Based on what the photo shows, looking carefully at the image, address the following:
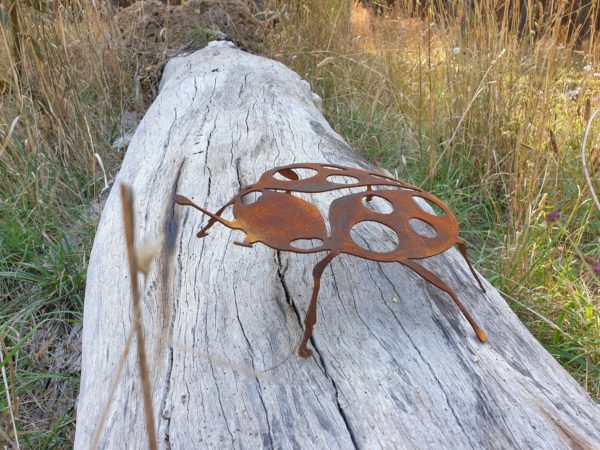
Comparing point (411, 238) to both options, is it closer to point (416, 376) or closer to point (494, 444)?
point (416, 376)

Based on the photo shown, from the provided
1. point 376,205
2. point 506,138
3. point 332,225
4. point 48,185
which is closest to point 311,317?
point 332,225

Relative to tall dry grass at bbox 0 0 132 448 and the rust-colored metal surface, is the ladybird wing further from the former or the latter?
tall dry grass at bbox 0 0 132 448

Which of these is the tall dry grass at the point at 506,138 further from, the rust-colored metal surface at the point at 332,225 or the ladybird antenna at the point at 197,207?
the ladybird antenna at the point at 197,207

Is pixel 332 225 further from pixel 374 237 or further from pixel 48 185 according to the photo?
pixel 48 185

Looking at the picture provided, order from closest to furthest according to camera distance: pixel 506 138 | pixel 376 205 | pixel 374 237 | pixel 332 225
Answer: pixel 332 225, pixel 374 237, pixel 376 205, pixel 506 138

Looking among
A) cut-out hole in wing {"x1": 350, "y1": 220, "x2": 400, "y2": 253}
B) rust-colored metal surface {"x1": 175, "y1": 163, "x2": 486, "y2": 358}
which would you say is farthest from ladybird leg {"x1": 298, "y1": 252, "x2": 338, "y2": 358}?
cut-out hole in wing {"x1": 350, "y1": 220, "x2": 400, "y2": 253}

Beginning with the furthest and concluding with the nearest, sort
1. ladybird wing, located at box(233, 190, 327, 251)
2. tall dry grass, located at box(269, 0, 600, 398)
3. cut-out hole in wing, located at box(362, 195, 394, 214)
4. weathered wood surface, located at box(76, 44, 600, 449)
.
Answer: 1. tall dry grass, located at box(269, 0, 600, 398)
2. cut-out hole in wing, located at box(362, 195, 394, 214)
3. ladybird wing, located at box(233, 190, 327, 251)
4. weathered wood surface, located at box(76, 44, 600, 449)
